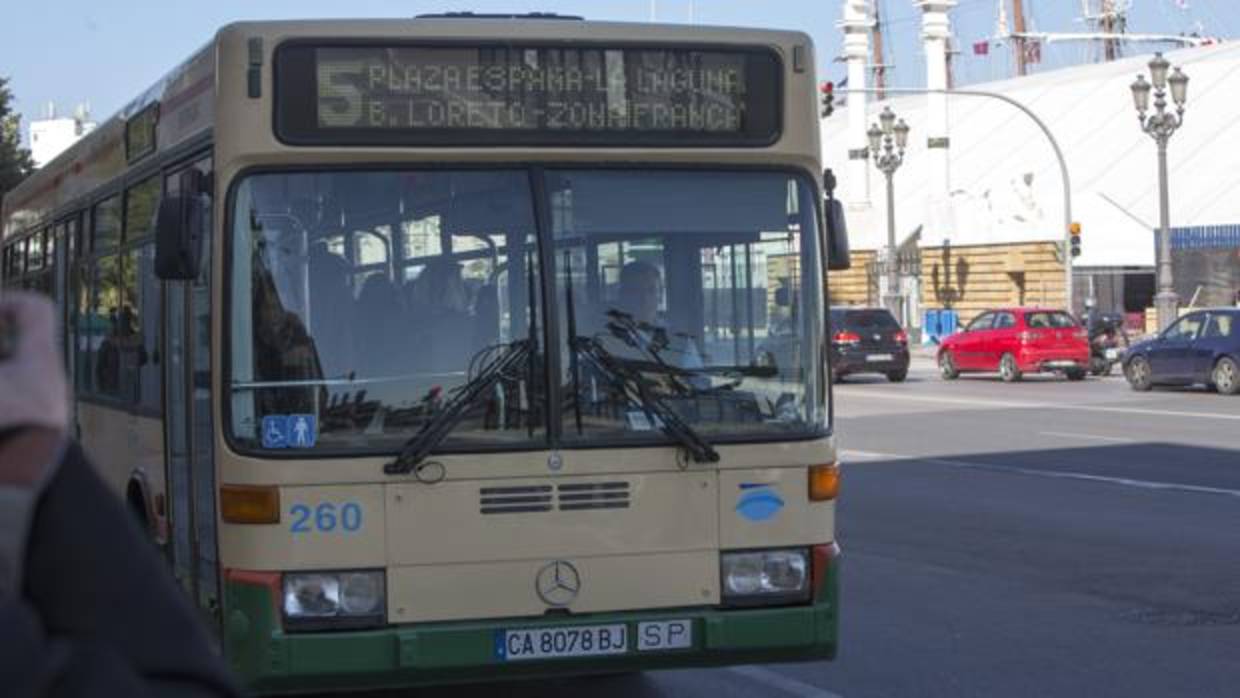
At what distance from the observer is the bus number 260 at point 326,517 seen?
680 centimetres

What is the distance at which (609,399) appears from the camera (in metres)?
7.12

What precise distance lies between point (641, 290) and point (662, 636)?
124cm

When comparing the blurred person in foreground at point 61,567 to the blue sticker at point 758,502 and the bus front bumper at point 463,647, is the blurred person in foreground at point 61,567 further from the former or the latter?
the blue sticker at point 758,502

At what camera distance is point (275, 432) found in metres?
6.88

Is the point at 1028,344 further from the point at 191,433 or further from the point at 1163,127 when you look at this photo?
the point at 191,433

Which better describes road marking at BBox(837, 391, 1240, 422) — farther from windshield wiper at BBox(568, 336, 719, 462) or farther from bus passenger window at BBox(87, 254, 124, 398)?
windshield wiper at BBox(568, 336, 719, 462)

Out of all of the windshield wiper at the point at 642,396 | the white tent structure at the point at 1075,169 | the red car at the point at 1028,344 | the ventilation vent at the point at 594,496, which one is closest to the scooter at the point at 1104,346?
the red car at the point at 1028,344

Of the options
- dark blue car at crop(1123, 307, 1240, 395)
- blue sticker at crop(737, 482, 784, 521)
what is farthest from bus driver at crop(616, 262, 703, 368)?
dark blue car at crop(1123, 307, 1240, 395)

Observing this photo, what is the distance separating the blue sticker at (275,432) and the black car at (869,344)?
3383cm

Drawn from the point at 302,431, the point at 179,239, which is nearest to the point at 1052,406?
the point at 302,431

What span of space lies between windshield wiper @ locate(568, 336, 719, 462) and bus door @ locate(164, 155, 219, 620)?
1.39 meters

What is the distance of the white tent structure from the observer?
59156 millimetres

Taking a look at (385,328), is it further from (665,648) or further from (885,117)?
(885,117)

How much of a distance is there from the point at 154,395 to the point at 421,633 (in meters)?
Answer: 2.53
